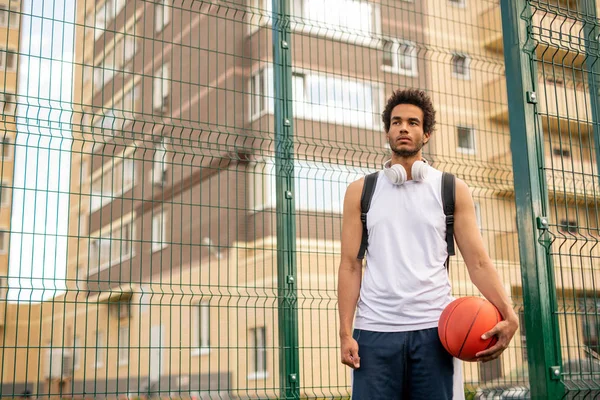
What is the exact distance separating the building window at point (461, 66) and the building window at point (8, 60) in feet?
14.5

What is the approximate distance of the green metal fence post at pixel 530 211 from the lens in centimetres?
421

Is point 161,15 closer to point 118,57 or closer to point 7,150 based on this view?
point 118,57

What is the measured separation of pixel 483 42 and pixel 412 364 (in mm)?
6621

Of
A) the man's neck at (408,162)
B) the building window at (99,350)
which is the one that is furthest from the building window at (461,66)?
the man's neck at (408,162)

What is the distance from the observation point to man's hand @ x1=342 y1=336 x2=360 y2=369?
3271mm

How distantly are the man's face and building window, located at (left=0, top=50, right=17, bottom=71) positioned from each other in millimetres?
3235

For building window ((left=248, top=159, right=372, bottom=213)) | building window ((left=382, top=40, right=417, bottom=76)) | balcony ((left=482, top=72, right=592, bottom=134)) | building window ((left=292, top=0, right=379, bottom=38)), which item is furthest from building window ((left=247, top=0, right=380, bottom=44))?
balcony ((left=482, top=72, right=592, bottom=134))

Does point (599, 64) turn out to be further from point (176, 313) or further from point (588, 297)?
point (176, 313)

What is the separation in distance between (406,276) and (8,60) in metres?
3.69

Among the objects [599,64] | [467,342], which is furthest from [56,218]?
[599,64]

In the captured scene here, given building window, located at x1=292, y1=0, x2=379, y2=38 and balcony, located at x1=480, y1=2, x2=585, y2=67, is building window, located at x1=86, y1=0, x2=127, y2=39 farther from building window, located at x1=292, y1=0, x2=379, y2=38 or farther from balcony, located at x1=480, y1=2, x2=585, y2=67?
balcony, located at x1=480, y1=2, x2=585, y2=67

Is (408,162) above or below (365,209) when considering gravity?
above

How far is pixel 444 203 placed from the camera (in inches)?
135

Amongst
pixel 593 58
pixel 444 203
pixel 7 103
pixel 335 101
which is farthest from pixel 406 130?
pixel 335 101
